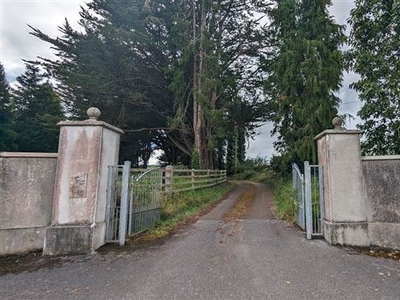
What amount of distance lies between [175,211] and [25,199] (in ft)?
13.4

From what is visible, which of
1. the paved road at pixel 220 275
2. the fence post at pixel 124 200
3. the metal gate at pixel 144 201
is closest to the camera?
the paved road at pixel 220 275

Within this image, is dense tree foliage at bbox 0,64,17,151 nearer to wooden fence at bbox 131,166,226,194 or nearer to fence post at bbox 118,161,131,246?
wooden fence at bbox 131,166,226,194

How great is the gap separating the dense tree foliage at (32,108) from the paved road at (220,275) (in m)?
24.3

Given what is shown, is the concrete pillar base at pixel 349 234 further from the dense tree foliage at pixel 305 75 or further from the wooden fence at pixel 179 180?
the dense tree foliage at pixel 305 75

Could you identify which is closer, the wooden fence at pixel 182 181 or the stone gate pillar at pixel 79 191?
the stone gate pillar at pixel 79 191

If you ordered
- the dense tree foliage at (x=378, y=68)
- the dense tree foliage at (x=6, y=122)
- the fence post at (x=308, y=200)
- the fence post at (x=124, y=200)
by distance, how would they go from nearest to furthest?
the fence post at (x=124, y=200), the fence post at (x=308, y=200), the dense tree foliage at (x=378, y=68), the dense tree foliage at (x=6, y=122)

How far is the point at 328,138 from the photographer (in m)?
4.82

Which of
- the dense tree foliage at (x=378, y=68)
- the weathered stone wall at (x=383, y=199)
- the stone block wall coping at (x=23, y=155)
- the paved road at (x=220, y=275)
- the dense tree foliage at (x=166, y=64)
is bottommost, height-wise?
the paved road at (x=220, y=275)

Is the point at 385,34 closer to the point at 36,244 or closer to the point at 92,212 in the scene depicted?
the point at 92,212

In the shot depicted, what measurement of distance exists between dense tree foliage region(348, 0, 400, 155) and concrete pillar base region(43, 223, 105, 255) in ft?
25.0

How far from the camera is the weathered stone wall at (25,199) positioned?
4250 mm

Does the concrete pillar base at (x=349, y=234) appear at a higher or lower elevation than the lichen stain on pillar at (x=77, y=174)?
lower

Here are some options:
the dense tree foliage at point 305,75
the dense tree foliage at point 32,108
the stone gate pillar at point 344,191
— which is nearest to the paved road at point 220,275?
the stone gate pillar at point 344,191

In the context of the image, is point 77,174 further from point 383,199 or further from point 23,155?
point 383,199
